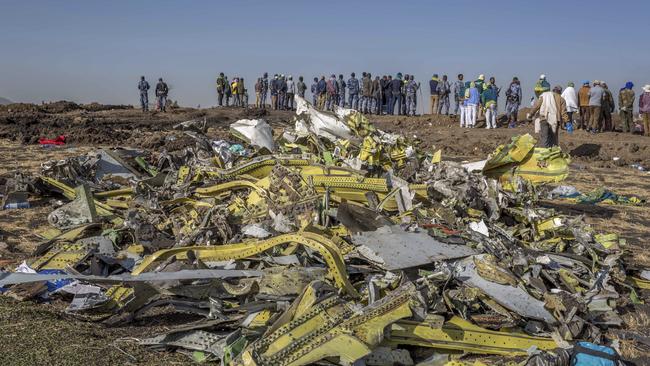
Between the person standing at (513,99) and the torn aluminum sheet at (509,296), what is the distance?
16.9 metres

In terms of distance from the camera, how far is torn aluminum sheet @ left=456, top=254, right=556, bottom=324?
174 inches

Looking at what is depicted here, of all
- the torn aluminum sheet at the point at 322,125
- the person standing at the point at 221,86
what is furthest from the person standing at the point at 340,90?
the torn aluminum sheet at the point at 322,125

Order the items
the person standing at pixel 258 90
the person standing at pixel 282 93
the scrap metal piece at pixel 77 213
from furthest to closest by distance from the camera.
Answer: the person standing at pixel 258 90, the person standing at pixel 282 93, the scrap metal piece at pixel 77 213

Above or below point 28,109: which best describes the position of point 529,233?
below

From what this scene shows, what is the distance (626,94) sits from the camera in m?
18.0

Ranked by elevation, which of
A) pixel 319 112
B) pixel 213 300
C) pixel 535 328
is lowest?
pixel 535 328

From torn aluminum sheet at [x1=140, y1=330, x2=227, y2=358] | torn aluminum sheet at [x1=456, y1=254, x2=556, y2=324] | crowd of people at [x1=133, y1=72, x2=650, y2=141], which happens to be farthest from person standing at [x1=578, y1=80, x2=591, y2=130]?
torn aluminum sheet at [x1=140, y1=330, x2=227, y2=358]

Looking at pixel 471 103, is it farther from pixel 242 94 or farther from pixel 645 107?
pixel 242 94

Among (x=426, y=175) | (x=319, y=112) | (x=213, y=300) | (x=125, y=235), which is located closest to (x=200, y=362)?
(x=213, y=300)

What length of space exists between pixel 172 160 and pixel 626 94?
14.6 metres

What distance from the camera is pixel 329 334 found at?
11.5 feet

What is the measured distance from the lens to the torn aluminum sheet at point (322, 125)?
895 cm

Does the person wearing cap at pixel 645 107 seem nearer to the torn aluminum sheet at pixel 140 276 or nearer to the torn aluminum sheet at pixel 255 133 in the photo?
the torn aluminum sheet at pixel 255 133

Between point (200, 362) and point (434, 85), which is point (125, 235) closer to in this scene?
point (200, 362)
